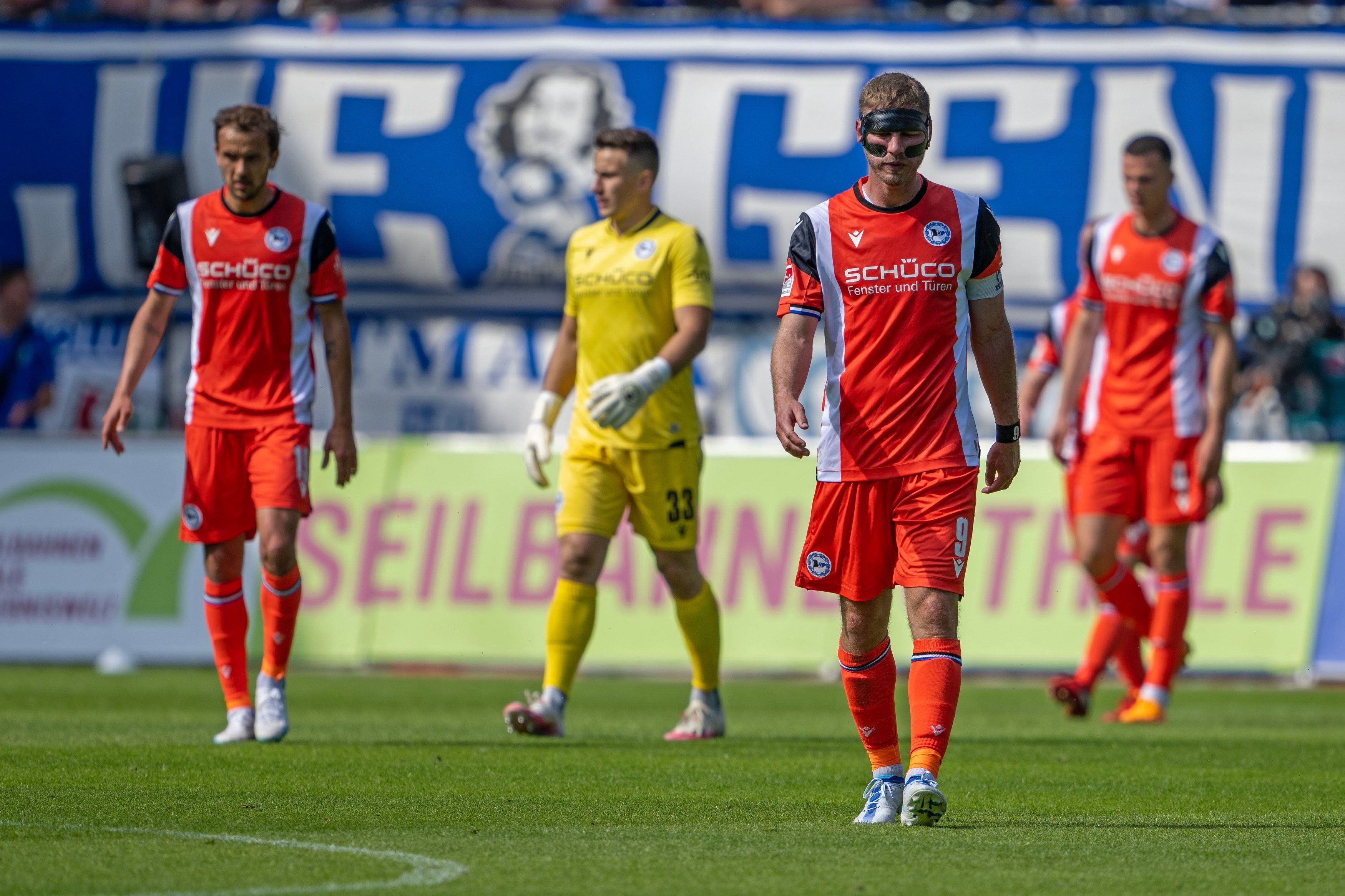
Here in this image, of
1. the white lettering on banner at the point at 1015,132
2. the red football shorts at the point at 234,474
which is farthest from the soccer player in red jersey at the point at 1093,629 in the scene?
the white lettering on banner at the point at 1015,132

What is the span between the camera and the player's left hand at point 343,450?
8.34 meters

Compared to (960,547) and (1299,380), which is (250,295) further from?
(1299,380)

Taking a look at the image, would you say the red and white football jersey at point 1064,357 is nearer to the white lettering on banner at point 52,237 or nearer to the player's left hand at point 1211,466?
the player's left hand at point 1211,466

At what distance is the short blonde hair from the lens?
6023 mm

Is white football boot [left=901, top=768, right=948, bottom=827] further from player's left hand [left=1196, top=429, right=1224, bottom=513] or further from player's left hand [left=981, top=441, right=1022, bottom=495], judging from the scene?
player's left hand [left=1196, top=429, right=1224, bottom=513]

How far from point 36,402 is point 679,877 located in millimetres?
12176

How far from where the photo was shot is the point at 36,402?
52.3ft

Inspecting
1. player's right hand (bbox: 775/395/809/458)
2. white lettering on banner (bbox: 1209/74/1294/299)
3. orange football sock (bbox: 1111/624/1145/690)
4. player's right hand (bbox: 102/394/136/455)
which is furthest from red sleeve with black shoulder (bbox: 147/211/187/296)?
white lettering on banner (bbox: 1209/74/1294/299)

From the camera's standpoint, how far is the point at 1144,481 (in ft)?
34.3

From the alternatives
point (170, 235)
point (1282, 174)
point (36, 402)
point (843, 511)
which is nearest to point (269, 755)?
point (170, 235)

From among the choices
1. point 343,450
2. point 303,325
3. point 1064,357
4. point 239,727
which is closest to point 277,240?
point 303,325

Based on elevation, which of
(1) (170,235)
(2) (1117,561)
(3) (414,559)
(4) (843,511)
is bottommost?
(3) (414,559)

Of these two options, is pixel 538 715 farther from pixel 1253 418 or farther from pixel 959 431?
pixel 1253 418

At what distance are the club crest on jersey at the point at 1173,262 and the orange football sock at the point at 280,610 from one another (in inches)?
185
